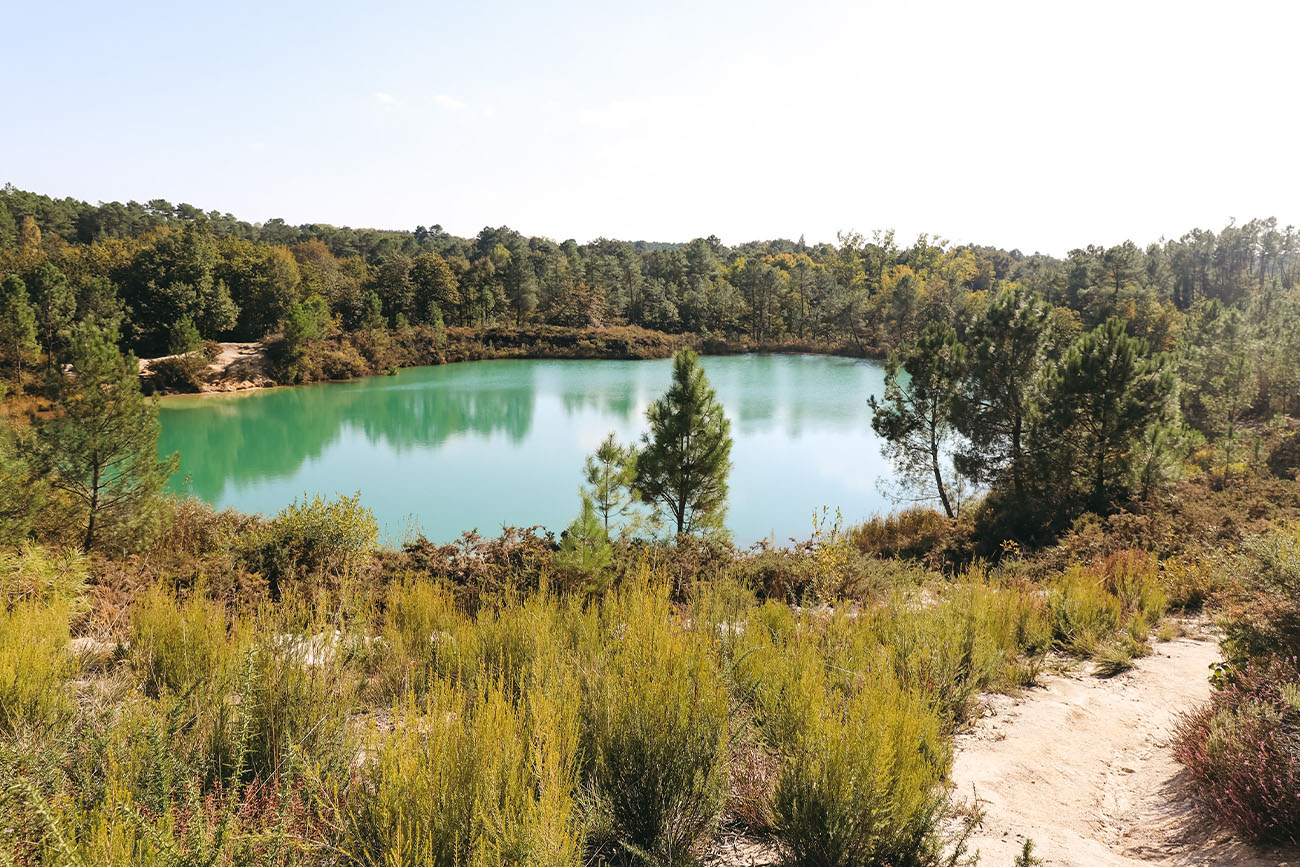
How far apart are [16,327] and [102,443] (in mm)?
29496

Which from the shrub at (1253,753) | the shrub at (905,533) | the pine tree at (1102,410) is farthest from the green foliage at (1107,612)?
the pine tree at (1102,410)

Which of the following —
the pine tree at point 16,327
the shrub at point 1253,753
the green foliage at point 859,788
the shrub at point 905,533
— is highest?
the pine tree at point 16,327

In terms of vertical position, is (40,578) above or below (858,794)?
below

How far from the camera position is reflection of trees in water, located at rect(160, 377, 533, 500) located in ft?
73.8

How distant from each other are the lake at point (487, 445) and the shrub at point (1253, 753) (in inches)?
475

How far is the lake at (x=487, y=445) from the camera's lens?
18.0 metres


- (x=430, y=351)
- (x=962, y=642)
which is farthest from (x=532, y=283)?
(x=962, y=642)

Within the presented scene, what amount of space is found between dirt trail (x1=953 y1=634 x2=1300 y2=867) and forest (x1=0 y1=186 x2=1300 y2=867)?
169 mm

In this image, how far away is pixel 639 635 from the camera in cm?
322

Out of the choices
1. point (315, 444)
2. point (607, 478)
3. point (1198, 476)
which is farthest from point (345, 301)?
point (1198, 476)

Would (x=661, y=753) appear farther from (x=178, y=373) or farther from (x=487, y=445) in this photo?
(x=178, y=373)

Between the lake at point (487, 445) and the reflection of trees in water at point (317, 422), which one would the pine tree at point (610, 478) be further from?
the reflection of trees in water at point (317, 422)

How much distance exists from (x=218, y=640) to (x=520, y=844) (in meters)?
2.63

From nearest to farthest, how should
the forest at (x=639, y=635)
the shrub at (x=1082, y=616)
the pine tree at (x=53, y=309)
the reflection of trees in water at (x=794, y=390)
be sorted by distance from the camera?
1. the forest at (x=639, y=635)
2. the shrub at (x=1082, y=616)
3. the reflection of trees in water at (x=794, y=390)
4. the pine tree at (x=53, y=309)
